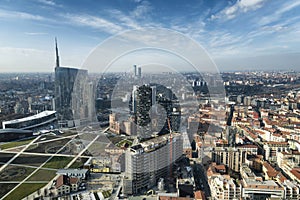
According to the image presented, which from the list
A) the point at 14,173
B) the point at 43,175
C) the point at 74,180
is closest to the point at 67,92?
the point at 14,173

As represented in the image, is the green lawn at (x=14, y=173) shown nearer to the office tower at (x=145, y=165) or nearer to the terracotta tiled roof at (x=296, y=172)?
the office tower at (x=145, y=165)

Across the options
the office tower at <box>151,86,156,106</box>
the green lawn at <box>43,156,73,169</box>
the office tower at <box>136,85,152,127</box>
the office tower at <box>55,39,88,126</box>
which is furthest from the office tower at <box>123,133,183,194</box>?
the office tower at <box>55,39,88,126</box>

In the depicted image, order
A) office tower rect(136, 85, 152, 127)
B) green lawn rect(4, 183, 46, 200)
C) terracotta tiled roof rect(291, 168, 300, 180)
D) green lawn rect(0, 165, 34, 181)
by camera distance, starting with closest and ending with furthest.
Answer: green lawn rect(4, 183, 46, 200) < terracotta tiled roof rect(291, 168, 300, 180) < green lawn rect(0, 165, 34, 181) < office tower rect(136, 85, 152, 127)

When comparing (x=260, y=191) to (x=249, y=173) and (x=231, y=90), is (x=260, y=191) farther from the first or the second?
(x=231, y=90)

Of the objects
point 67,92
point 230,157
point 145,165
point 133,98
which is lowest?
point 230,157

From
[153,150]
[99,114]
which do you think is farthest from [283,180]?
[99,114]

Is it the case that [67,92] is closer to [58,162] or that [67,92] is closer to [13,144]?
[13,144]

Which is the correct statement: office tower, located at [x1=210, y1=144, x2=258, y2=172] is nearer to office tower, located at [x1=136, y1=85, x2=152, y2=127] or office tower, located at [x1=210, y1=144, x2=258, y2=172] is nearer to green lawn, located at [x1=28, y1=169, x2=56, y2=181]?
office tower, located at [x1=136, y1=85, x2=152, y2=127]
